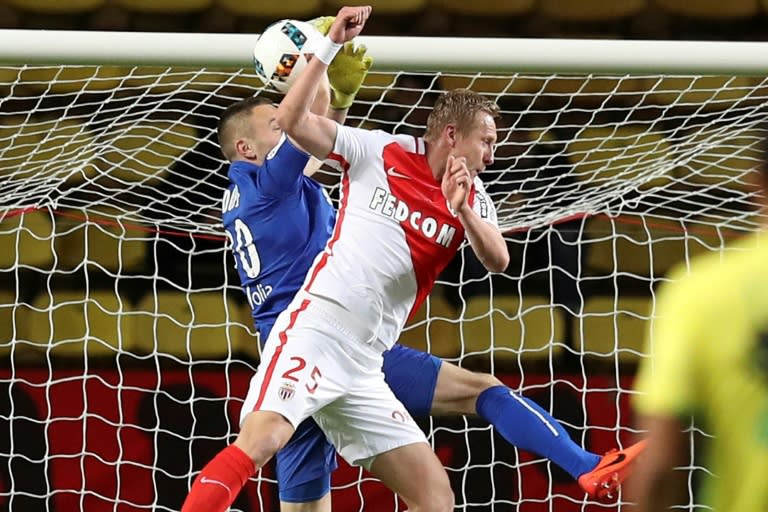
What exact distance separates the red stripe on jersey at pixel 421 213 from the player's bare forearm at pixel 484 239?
16 centimetres

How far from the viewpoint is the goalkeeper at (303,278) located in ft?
10.8

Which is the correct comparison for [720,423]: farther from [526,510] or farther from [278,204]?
[526,510]

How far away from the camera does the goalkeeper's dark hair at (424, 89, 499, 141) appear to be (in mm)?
3297

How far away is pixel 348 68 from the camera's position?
3248 millimetres

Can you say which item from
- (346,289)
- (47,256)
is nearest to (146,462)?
(47,256)

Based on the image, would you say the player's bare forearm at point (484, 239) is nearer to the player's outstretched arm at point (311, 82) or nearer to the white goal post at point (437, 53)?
the player's outstretched arm at point (311, 82)

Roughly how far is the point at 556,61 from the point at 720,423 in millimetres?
A: 2084

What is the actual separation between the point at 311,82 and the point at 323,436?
1089 millimetres

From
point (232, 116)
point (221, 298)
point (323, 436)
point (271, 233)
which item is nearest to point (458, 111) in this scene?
point (271, 233)

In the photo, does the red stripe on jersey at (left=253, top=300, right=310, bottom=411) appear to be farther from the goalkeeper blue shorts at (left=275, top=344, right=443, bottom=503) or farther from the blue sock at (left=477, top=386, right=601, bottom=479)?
the blue sock at (left=477, top=386, right=601, bottom=479)

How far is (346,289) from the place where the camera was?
3203 millimetres

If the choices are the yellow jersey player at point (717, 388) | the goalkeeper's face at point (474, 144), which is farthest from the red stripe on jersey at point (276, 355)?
the yellow jersey player at point (717, 388)

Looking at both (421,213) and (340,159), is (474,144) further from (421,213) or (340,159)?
(340,159)

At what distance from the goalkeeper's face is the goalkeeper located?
12.1 inches
